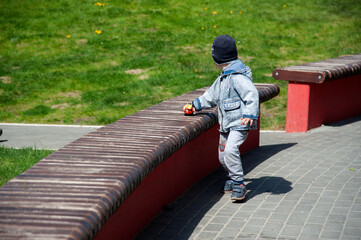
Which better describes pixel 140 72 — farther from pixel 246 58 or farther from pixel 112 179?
pixel 112 179

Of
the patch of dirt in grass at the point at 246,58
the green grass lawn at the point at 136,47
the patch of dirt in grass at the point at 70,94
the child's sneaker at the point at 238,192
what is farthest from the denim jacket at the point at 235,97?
the patch of dirt in grass at the point at 246,58

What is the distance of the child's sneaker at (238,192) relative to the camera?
5188 millimetres

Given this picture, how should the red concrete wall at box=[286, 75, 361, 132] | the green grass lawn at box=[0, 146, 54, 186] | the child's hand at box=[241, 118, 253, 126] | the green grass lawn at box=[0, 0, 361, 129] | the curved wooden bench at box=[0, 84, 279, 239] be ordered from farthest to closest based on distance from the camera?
the green grass lawn at box=[0, 0, 361, 129] → the red concrete wall at box=[286, 75, 361, 132] → the green grass lawn at box=[0, 146, 54, 186] → the child's hand at box=[241, 118, 253, 126] → the curved wooden bench at box=[0, 84, 279, 239]

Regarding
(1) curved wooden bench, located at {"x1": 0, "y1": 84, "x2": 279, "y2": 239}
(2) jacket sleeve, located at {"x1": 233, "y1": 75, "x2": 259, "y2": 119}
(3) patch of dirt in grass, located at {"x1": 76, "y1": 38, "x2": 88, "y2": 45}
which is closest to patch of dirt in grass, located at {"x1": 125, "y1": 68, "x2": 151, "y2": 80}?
(3) patch of dirt in grass, located at {"x1": 76, "y1": 38, "x2": 88, "y2": 45}

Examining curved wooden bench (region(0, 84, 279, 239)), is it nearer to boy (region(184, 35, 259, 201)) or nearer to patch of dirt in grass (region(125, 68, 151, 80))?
boy (region(184, 35, 259, 201))

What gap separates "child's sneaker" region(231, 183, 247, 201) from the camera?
5188mm

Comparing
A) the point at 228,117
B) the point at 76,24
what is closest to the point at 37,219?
the point at 228,117

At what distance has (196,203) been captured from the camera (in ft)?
17.4

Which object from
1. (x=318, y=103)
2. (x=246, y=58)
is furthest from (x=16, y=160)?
(x=246, y=58)

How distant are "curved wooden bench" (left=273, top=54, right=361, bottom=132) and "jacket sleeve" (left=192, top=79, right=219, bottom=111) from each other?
2999 millimetres

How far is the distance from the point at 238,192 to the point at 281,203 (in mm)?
434

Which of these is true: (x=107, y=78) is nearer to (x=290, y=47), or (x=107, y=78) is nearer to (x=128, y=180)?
(x=290, y=47)

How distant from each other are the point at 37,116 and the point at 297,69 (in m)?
5.85

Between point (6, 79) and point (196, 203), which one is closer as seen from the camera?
point (196, 203)
